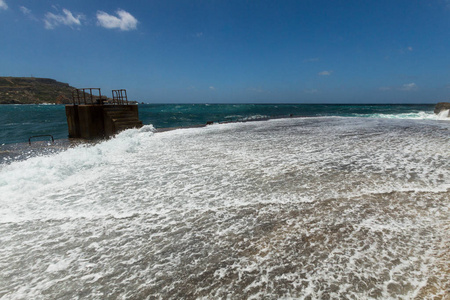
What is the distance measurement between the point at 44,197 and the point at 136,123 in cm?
1168

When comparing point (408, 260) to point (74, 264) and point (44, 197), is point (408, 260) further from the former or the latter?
point (44, 197)

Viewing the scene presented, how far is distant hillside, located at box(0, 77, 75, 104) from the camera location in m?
121

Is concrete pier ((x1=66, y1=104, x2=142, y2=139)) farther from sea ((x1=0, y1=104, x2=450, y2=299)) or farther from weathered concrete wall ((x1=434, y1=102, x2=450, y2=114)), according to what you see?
weathered concrete wall ((x1=434, y1=102, x2=450, y2=114))

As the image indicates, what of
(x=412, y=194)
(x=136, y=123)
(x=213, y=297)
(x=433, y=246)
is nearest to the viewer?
(x=213, y=297)

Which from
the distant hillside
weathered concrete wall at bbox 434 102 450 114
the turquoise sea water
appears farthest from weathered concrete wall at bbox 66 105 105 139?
the distant hillside

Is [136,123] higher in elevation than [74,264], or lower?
higher

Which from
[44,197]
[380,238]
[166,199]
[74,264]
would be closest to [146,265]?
[74,264]

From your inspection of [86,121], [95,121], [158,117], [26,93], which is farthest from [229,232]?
[26,93]

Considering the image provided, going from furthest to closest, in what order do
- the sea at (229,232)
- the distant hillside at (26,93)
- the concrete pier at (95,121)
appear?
the distant hillside at (26,93) → the concrete pier at (95,121) → the sea at (229,232)

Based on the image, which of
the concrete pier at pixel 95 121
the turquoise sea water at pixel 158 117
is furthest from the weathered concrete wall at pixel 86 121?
the turquoise sea water at pixel 158 117

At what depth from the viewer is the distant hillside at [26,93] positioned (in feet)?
396

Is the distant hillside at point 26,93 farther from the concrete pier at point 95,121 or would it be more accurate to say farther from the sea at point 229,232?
the sea at point 229,232

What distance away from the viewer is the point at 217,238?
3381mm

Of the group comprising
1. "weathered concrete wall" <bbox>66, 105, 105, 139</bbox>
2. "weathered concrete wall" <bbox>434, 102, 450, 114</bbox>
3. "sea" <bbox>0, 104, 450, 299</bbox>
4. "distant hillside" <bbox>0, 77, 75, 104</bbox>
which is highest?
"distant hillside" <bbox>0, 77, 75, 104</bbox>
